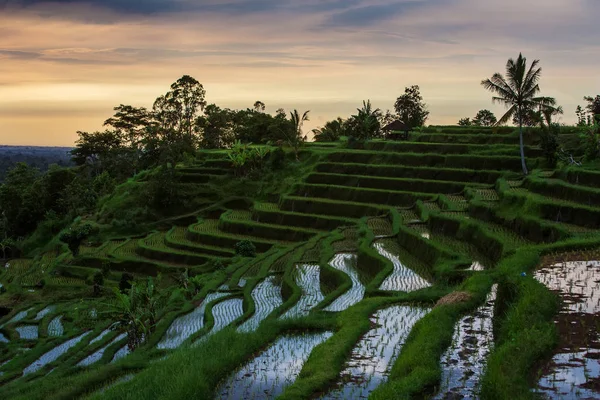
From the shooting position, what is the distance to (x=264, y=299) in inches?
527

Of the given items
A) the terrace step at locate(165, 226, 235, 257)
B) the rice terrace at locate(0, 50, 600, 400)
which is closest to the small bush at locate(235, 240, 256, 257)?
the rice terrace at locate(0, 50, 600, 400)

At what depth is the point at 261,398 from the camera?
639cm

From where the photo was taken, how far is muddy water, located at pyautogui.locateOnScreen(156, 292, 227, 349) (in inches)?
430

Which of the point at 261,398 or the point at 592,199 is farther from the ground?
the point at 592,199

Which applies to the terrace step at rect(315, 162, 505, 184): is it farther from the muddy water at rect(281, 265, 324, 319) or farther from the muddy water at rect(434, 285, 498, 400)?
the muddy water at rect(434, 285, 498, 400)

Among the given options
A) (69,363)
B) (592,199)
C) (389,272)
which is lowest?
(69,363)

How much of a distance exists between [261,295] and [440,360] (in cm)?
742

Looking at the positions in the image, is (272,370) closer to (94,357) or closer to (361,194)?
(94,357)

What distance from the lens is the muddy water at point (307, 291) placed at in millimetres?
11336

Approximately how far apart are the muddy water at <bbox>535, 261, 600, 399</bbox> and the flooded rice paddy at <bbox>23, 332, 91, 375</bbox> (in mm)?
8792

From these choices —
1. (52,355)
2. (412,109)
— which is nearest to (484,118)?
(412,109)

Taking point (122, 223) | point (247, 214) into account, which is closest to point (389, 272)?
point (247, 214)

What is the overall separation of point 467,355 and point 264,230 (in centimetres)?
1637

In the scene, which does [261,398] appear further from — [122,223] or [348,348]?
[122,223]
